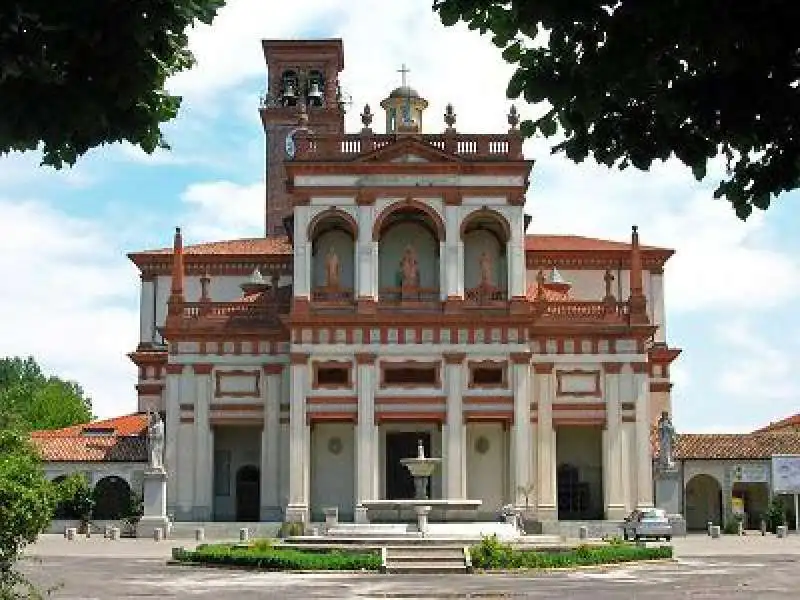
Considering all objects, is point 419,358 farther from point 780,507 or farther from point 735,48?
point 735,48

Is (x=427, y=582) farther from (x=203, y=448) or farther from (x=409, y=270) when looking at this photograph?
(x=203, y=448)

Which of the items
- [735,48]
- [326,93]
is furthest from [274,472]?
[735,48]

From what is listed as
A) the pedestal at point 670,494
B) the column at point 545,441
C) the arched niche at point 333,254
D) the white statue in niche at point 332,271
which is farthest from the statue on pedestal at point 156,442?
the pedestal at point 670,494

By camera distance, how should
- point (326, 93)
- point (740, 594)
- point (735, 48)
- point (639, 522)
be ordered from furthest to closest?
point (326, 93)
point (639, 522)
point (740, 594)
point (735, 48)

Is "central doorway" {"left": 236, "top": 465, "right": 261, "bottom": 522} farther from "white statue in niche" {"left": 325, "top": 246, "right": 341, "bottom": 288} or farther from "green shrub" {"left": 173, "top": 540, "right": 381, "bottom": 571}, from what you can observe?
"green shrub" {"left": 173, "top": 540, "right": 381, "bottom": 571}

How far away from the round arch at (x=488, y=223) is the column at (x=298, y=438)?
9.15 meters

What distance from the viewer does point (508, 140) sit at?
5603cm

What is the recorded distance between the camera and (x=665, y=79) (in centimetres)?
859

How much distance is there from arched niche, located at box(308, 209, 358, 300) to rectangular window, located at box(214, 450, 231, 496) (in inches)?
349

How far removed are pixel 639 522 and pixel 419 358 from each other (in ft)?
38.4

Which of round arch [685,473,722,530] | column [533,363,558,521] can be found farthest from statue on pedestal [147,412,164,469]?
round arch [685,473,722,530]

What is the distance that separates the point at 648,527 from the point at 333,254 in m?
17.9

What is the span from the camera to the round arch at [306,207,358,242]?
183 feet

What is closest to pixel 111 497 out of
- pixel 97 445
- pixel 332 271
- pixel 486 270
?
pixel 97 445
